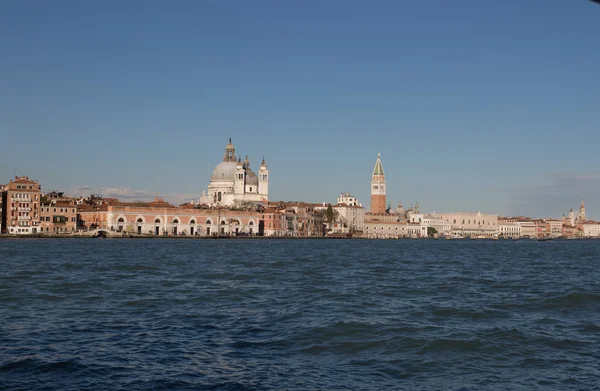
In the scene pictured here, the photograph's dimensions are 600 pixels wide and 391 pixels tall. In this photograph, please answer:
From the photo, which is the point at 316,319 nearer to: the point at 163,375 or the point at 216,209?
the point at 163,375

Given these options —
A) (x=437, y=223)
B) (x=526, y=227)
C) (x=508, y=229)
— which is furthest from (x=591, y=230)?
(x=437, y=223)

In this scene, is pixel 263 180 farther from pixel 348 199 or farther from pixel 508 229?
pixel 508 229

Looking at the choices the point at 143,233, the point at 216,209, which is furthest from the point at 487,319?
the point at 216,209

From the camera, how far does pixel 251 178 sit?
117 meters

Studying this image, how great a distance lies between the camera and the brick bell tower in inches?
5960

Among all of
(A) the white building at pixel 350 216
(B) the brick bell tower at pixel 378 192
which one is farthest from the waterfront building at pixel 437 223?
(A) the white building at pixel 350 216

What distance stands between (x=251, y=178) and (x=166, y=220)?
30026mm

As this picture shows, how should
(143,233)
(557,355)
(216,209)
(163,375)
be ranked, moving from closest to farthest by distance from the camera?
(163,375) < (557,355) < (143,233) < (216,209)

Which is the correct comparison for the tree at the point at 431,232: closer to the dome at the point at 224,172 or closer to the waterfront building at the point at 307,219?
the waterfront building at the point at 307,219

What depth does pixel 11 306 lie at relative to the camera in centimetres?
1599

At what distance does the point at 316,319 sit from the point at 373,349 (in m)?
2.92

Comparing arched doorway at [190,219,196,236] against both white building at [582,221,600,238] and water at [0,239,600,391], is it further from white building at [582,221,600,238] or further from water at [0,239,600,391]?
white building at [582,221,600,238]

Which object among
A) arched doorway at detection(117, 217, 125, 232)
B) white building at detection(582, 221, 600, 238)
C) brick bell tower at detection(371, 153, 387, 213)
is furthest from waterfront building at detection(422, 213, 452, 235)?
arched doorway at detection(117, 217, 125, 232)

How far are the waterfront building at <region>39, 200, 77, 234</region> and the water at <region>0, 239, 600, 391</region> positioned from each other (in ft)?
193
